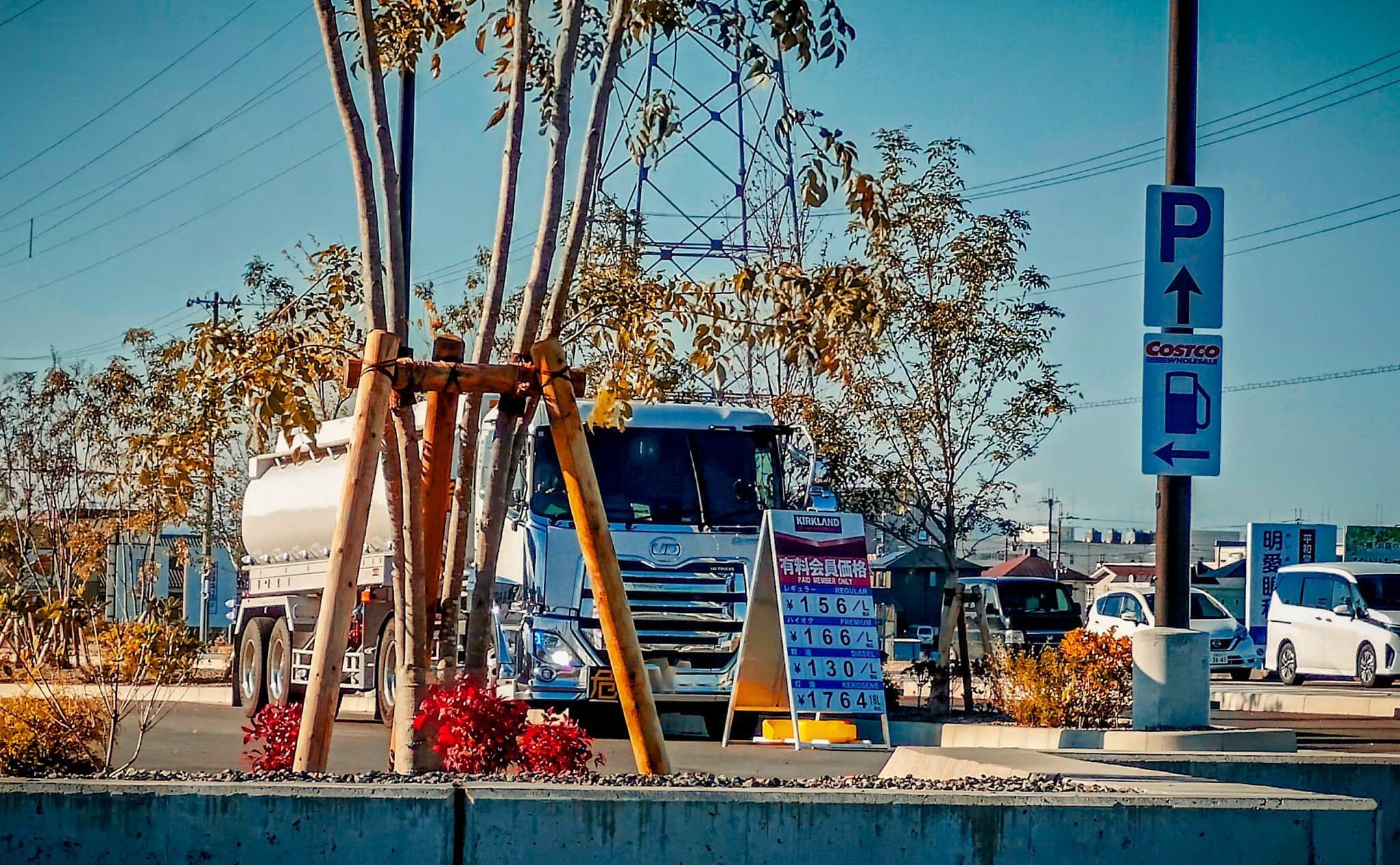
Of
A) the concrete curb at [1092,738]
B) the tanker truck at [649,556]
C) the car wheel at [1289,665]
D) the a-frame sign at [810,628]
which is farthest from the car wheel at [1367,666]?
the a-frame sign at [810,628]

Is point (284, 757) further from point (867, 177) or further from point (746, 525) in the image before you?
point (746, 525)

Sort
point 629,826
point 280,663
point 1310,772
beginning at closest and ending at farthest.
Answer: point 629,826 < point 1310,772 < point 280,663

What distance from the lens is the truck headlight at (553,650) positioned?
15219 mm

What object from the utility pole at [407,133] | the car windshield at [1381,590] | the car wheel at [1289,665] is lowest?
the car wheel at [1289,665]

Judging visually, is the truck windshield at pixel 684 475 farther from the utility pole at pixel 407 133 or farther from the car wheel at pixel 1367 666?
the car wheel at pixel 1367 666

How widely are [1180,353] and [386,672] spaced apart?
878 cm

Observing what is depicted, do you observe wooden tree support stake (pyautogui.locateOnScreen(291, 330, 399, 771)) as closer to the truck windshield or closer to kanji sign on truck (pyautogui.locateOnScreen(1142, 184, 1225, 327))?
kanji sign on truck (pyautogui.locateOnScreen(1142, 184, 1225, 327))

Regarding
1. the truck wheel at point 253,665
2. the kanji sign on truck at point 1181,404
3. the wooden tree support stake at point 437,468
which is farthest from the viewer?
the truck wheel at point 253,665

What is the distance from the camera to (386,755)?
13820mm

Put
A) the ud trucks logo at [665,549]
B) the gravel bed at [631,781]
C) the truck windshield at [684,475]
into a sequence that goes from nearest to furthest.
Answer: the gravel bed at [631,781], the ud trucks logo at [665,549], the truck windshield at [684,475]

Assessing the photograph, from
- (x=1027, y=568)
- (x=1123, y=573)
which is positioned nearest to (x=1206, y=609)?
(x=1027, y=568)

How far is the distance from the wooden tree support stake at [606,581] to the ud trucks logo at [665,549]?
723 cm

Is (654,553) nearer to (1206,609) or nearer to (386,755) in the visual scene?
(386,755)

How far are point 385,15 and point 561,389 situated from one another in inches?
120
